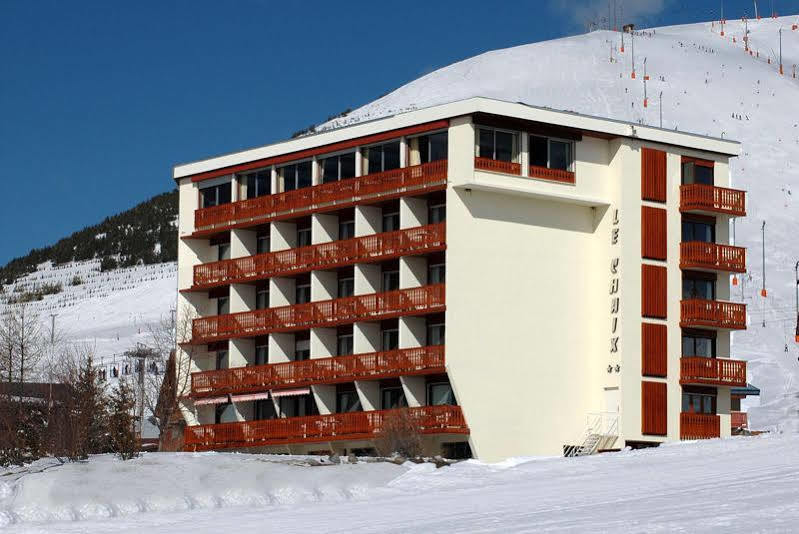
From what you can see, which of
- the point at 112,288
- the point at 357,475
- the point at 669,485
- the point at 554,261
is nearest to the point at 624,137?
the point at 554,261

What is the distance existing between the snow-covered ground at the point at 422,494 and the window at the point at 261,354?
16882 millimetres

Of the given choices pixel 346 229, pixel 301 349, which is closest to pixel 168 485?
pixel 301 349

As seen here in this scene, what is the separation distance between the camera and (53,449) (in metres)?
64.4

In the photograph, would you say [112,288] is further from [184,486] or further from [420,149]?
[184,486]

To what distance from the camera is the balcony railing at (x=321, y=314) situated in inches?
2766

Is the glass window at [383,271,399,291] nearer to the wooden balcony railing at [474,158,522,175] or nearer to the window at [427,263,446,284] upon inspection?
the window at [427,263,446,284]

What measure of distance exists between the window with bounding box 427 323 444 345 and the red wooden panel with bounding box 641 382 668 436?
328 inches

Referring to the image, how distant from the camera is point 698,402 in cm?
7412

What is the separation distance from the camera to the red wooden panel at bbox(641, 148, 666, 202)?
2872 inches

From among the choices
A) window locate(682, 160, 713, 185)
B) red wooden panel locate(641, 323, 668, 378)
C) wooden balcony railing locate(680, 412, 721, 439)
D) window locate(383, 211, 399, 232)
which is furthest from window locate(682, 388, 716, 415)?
window locate(383, 211, 399, 232)

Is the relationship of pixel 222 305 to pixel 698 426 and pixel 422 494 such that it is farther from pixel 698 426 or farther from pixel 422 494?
pixel 422 494

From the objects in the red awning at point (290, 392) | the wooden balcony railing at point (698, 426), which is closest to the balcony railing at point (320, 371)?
the red awning at point (290, 392)

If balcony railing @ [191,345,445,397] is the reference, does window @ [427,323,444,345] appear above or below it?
above

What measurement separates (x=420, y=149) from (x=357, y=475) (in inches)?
734
